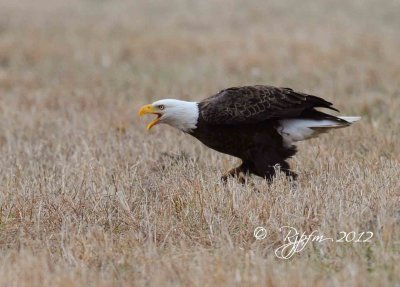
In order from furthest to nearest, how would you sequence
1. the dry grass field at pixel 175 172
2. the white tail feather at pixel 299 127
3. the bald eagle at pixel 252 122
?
the white tail feather at pixel 299 127 < the bald eagle at pixel 252 122 < the dry grass field at pixel 175 172

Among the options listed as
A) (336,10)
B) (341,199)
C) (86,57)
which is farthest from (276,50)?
(341,199)

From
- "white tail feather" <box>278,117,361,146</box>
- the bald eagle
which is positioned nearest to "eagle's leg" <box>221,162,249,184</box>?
the bald eagle

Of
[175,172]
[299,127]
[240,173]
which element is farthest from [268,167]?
[175,172]

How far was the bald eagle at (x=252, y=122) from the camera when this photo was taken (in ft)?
A: 21.0

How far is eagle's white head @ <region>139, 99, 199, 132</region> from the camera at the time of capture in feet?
21.0

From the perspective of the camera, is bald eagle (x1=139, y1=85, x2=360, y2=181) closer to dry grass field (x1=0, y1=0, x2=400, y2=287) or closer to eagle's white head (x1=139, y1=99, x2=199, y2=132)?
eagle's white head (x1=139, y1=99, x2=199, y2=132)

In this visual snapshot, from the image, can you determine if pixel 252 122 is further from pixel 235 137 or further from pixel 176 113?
pixel 176 113

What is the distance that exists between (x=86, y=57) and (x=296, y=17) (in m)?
7.19

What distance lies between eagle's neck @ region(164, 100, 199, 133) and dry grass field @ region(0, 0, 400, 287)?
42 cm

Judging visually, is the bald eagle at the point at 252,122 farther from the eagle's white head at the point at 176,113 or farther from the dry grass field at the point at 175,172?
the dry grass field at the point at 175,172

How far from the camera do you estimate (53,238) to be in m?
5.20

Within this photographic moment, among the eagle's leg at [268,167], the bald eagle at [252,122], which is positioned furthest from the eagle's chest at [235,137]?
the eagle's leg at [268,167]

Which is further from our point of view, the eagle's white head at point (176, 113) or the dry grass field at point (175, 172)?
the eagle's white head at point (176, 113)

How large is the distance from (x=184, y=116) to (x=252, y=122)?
1.86ft
